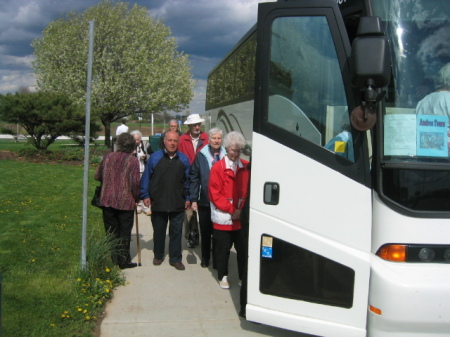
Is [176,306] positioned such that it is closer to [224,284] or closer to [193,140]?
[224,284]

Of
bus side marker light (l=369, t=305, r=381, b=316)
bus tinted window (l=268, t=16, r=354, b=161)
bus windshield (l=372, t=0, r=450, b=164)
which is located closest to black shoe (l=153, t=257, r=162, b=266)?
bus tinted window (l=268, t=16, r=354, b=161)

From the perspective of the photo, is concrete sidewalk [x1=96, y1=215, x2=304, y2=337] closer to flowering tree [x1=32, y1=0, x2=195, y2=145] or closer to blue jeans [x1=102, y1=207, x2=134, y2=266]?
blue jeans [x1=102, y1=207, x2=134, y2=266]

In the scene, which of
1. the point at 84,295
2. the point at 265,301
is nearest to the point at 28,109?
the point at 84,295

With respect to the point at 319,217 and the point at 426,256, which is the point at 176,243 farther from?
the point at 426,256

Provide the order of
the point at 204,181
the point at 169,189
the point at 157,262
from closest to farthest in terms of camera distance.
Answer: the point at 169,189, the point at 204,181, the point at 157,262

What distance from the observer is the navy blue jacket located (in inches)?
237

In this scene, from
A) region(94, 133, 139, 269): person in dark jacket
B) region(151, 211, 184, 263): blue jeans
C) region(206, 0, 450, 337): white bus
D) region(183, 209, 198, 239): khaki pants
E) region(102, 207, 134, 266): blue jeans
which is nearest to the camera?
region(206, 0, 450, 337): white bus

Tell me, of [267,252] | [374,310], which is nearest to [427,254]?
[374,310]

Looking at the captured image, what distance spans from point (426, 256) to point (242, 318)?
205cm

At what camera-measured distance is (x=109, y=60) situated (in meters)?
32.1

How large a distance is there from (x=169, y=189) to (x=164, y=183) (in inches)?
3.9

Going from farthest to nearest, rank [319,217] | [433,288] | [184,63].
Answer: [184,63] → [319,217] → [433,288]

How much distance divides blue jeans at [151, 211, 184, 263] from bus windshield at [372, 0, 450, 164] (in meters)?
3.43

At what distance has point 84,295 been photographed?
4.92 m
